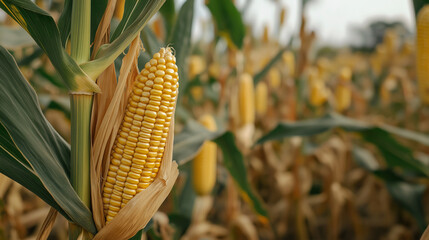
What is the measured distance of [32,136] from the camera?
25.3 inches

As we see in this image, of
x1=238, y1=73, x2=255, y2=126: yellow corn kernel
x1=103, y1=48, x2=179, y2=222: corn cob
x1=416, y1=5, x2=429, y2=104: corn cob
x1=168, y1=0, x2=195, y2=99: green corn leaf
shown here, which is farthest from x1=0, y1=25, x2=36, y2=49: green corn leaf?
x1=416, y1=5, x2=429, y2=104: corn cob

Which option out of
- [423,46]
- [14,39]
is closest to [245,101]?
[423,46]

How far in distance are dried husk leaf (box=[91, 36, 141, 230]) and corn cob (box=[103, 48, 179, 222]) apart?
0.04 feet

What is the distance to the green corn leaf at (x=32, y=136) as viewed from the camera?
0.63 meters

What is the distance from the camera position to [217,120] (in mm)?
1929

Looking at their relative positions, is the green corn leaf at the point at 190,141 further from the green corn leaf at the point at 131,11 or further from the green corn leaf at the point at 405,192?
the green corn leaf at the point at 405,192

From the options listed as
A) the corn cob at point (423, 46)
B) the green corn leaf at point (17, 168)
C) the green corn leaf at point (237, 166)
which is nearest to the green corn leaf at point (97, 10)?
the green corn leaf at point (17, 168)

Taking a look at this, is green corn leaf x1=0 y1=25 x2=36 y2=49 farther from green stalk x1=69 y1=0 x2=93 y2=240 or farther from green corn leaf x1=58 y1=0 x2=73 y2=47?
green stalk x1=69 y1=0 x2=93 y2=240

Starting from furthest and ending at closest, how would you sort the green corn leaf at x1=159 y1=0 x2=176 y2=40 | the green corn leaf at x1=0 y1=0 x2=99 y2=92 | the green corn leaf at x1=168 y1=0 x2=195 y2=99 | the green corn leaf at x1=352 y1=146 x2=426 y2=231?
the green corn leaf at x1=352 y1=146 x2=426 y2=231 → the green corn leaf at x1=159 y1=0 x2=176 y2=40 → the green corn leaf at x1=168 y1=0 x2=195 y2=99 → the green corn leaf at x1=0 y1=0 x2=99 y2=92

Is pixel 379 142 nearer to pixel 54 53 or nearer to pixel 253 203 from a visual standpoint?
pixel 253 203

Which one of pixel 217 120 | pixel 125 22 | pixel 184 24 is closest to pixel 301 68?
pixel 217 120

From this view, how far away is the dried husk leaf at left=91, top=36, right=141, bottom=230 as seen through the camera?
2.14 feet

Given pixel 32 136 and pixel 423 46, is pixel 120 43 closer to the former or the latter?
pixel 32 136

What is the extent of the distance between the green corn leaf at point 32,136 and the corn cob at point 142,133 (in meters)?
0.07
